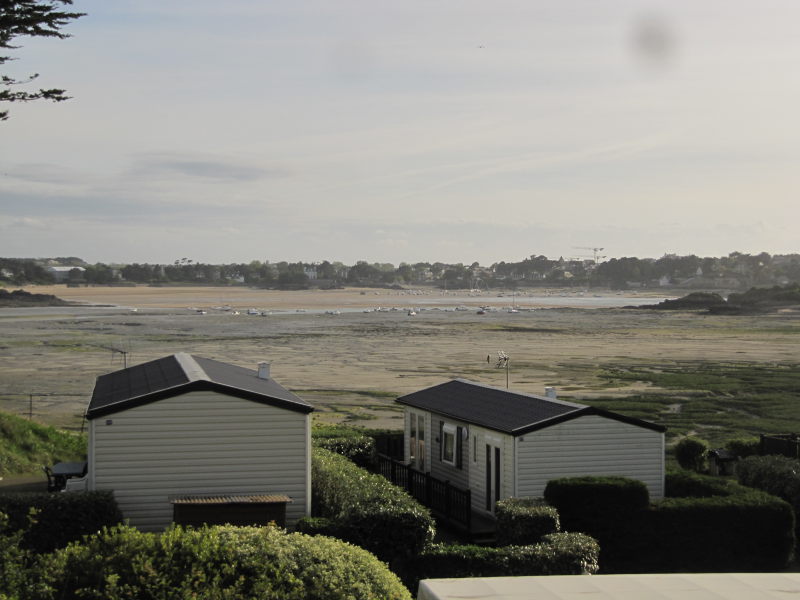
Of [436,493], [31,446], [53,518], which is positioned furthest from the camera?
[31,446]

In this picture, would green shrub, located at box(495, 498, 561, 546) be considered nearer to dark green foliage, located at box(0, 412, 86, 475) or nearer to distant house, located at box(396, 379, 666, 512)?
distant house, located at box(396, 379, 666, 512)

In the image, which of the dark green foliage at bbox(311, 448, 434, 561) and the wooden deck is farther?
the wooden deck

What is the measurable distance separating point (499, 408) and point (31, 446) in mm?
14615

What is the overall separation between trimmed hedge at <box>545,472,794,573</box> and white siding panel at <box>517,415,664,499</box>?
1.64 metres

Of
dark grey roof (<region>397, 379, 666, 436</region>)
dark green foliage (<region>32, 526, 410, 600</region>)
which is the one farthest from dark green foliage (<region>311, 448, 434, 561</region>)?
dark green foliage (<region>32, 526, 410, 600</region>)

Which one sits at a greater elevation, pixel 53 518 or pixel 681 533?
pixel 53 518

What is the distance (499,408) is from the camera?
22016 millimetres

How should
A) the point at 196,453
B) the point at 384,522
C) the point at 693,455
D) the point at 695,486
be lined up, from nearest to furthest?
the point at 384,522
the point at 196,453
the point at 695,486
the point at 693,455

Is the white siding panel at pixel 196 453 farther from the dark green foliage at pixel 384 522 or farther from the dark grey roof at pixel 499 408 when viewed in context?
the dark grey roof at pixel 499 408

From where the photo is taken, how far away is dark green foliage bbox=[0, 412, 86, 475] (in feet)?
87.1

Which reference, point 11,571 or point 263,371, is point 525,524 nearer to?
point 263,371

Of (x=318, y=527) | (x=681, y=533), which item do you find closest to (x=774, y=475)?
(x=681, y=533)

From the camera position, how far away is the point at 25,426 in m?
28.9

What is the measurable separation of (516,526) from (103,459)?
780 cm
